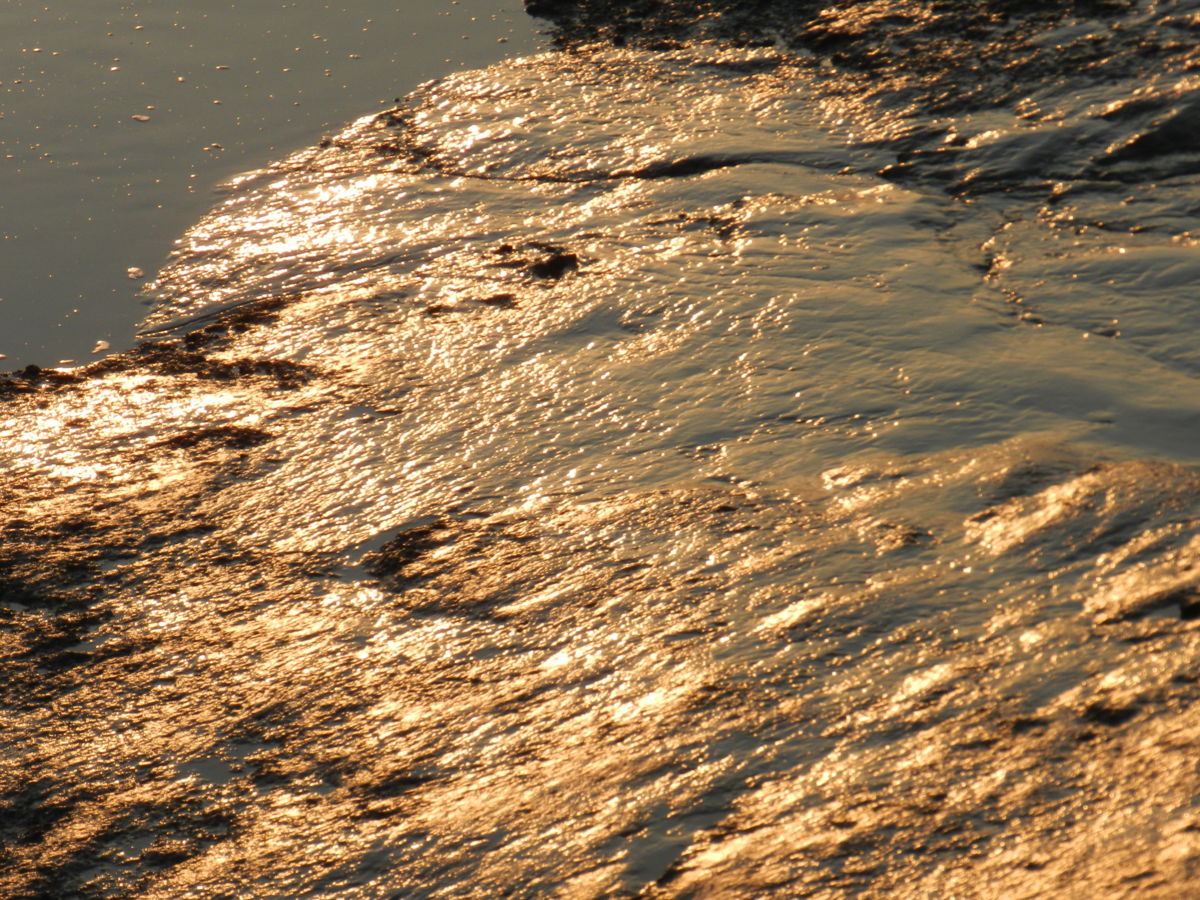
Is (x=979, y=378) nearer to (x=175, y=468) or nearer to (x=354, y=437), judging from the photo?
(x=354, y=437)

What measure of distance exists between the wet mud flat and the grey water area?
0.76ft

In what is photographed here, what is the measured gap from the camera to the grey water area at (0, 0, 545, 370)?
4184 millimetres

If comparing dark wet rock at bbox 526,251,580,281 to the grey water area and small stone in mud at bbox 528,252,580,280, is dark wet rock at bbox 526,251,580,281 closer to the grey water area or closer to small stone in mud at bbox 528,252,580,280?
small stone in mud at bbox 528,252,580,280

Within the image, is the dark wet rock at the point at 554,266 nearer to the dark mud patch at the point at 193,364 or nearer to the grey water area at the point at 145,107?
the dark mud patch at the point at 193,364

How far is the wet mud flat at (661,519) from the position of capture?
1957 millimetres

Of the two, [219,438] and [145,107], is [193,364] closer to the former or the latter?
[219,438]

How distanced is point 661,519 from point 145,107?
3.59m

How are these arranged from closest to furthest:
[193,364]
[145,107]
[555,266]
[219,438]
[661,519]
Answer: [661,519], [219,438], [193,364], [555,266], [145,107]

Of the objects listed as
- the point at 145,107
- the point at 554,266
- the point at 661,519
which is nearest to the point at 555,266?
the point at 554,266

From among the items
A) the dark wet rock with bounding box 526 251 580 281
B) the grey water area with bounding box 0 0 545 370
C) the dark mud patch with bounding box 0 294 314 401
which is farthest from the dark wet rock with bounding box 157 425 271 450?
the dark wet rock with bounding box 526 251 580 281

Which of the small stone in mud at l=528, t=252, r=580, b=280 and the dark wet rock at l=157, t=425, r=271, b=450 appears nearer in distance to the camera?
the dark wet rock at l=157, t=425, r=271, b=450

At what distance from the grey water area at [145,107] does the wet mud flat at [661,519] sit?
23 centimetres

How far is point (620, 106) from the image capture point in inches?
190

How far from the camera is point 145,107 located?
5.25 metres
